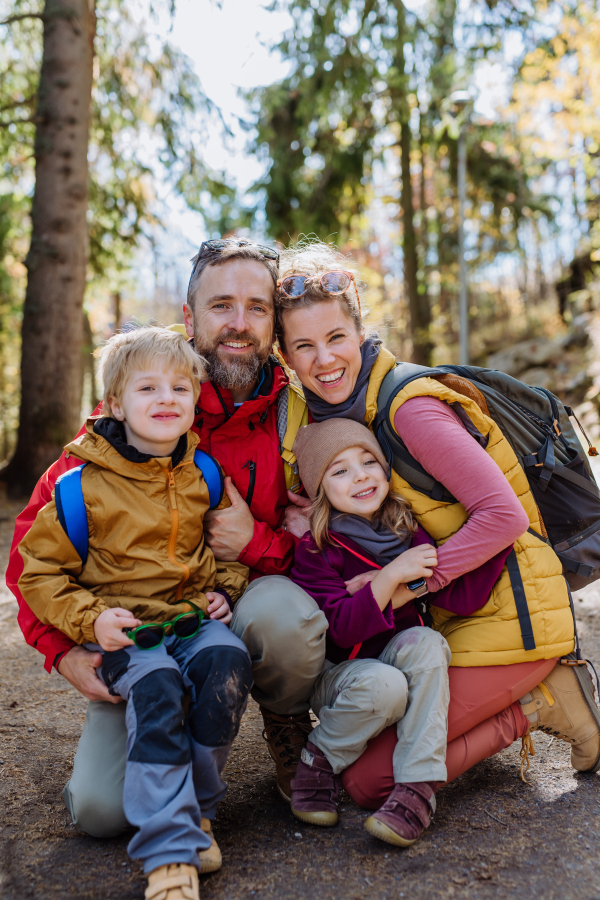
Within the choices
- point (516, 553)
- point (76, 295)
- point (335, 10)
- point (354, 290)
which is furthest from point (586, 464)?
point (335, 10)

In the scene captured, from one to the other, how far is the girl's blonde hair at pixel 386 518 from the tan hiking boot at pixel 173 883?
3.66ft

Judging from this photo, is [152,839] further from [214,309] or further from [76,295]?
[76,295]

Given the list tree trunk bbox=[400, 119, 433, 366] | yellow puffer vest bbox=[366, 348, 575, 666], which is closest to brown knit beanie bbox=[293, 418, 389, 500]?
yellow puffer vest bbox=[366, 348, 575, 666]

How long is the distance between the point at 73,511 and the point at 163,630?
1.63 ft

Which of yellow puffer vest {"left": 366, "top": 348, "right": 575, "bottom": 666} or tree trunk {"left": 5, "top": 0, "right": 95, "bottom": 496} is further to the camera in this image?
tree trunk {"left": 5, "top": 0, "right": 95, "bottom": 496}

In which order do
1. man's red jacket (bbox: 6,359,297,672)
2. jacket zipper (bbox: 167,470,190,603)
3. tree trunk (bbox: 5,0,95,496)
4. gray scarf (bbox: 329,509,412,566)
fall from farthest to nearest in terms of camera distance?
1. tree trunk (bbox: 5,0,95,496)
2. man's red jacket (bbox: 6,359,297,672)
3. gray scarf (bbox: 329,509,412,566)
4. jacket zipper (bbox: 167,470,190,603)

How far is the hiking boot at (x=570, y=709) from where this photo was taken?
2.47 metres

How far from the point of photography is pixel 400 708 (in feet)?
7.18

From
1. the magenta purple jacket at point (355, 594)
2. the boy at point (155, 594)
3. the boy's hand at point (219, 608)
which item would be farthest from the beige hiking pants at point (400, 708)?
the boy's hand at point (219, 608)

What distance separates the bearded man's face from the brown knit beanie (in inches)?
17.2

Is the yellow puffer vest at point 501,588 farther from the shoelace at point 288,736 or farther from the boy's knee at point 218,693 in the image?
the boy's knee at point 218,693

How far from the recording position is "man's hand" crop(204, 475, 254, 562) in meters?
2.55

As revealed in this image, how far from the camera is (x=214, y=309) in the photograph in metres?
2.91

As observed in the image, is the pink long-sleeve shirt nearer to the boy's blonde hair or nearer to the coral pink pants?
the coral pink pants
